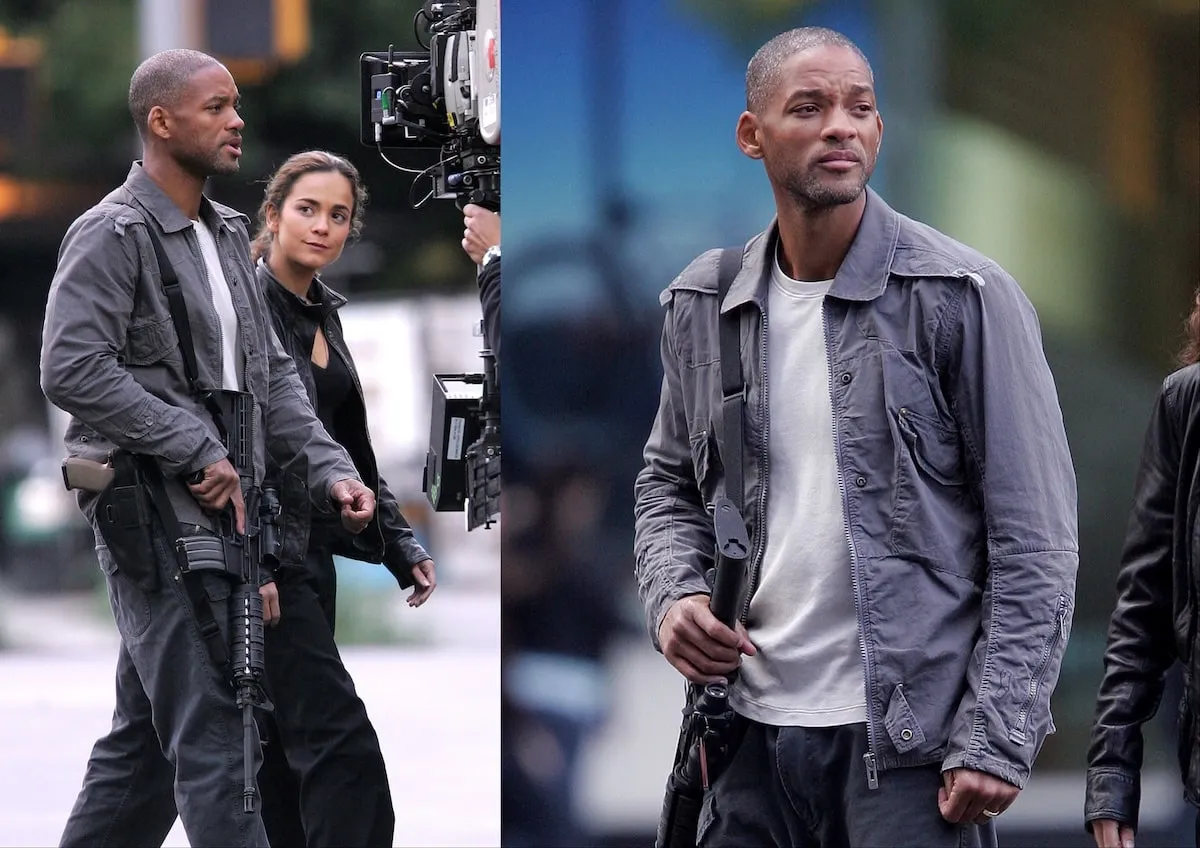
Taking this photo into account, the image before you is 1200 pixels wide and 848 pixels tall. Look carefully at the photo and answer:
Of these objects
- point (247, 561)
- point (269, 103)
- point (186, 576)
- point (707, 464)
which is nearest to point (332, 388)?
point (247, 561)

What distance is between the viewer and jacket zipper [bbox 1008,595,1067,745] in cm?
257

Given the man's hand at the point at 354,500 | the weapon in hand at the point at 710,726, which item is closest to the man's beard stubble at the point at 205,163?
the man's hand at the point at 354,500

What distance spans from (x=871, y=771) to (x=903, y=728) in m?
0.08

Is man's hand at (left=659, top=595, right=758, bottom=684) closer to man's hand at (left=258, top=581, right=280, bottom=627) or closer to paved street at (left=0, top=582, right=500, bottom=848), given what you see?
man's hand at (left=258, top=581, right=280, bottom=627)

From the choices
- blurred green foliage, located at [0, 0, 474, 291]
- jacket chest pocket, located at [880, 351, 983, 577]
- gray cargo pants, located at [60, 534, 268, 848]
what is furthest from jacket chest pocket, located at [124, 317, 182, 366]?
blurred green foliage, located at [0, 0, 474, 291]

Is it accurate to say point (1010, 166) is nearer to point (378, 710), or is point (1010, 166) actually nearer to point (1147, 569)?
point (1147, 569)

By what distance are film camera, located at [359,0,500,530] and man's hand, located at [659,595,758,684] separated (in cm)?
203

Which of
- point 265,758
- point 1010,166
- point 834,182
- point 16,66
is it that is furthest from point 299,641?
point 16,66

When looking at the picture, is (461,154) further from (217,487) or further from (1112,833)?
(1112,833)

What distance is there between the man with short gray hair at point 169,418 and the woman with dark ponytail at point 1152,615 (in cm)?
183

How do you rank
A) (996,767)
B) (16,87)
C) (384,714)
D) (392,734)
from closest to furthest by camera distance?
(996,767) < (392,734) < (384,714) < (16,87)

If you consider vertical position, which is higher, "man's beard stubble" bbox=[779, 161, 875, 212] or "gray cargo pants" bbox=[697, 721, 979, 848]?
"man's beard stubble" bbox=[779, 161, 875, 212]

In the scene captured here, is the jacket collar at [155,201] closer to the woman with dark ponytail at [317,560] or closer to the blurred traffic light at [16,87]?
the woman with dark ponytail at [317,560]

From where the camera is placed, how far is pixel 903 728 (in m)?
2.62
